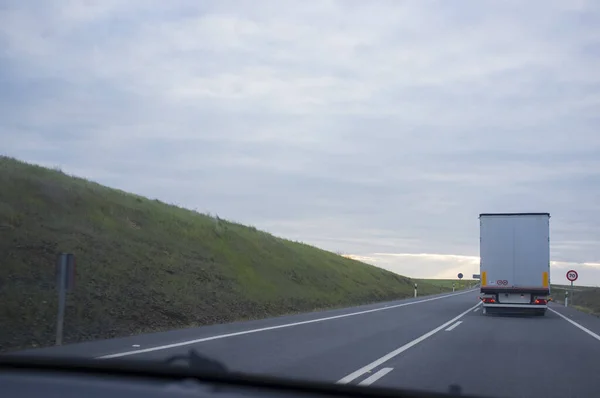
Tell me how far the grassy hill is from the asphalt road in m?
2.47

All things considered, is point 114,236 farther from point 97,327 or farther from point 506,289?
point 506,289

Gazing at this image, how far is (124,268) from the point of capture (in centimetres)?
2375

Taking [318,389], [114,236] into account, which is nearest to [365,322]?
[114,236]

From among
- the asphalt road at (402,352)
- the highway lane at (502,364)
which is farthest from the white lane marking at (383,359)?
the highway lane at (502,364)

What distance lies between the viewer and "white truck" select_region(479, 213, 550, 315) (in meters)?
26.8

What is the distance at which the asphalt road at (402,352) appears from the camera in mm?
9922

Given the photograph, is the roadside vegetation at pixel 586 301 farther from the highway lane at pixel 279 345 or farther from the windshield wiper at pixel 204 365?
the windshield wiper at pixel 204 365

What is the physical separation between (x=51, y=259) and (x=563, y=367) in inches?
607

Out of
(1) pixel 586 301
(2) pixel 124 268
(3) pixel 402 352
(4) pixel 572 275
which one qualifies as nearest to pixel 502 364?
(3) pixel 402 352

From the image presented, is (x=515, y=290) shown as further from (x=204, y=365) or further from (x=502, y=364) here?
(x=204, y=365)

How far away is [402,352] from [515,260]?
14.9 m

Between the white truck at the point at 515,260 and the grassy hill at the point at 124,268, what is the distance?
28.7 ft

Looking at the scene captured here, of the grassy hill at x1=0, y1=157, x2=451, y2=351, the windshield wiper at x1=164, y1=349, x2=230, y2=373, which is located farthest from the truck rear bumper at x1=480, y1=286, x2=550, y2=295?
the windshield wiper at x1=164, y1=349, x2=230, y2=373

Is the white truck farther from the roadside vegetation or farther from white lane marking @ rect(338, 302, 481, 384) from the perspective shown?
white lane marking @ rect(338, 302, 481, 384)
